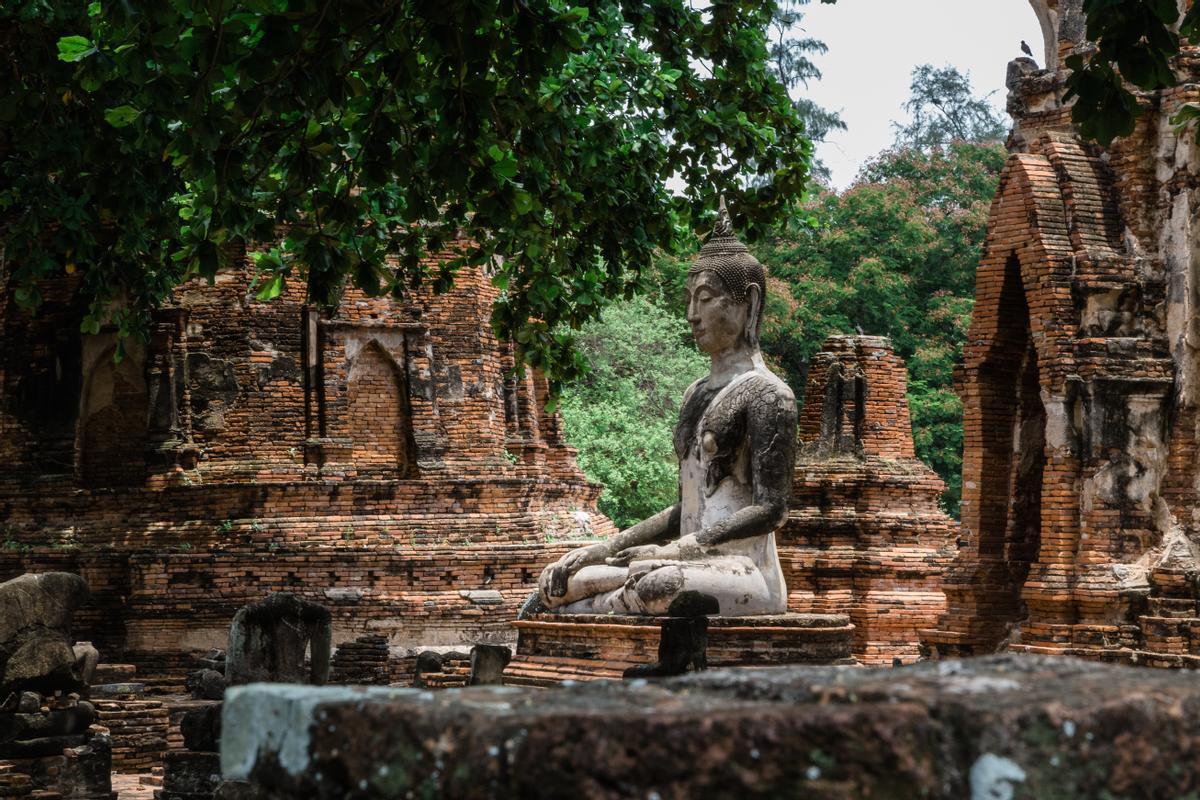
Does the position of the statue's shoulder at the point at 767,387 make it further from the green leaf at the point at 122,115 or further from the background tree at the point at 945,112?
the background tree at the point at 945,112

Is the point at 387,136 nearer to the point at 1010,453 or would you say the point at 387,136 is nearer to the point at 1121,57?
the point at 1121,57

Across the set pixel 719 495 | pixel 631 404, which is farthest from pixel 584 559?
pixel 631 404

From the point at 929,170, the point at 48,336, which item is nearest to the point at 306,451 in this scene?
the point at 48,336

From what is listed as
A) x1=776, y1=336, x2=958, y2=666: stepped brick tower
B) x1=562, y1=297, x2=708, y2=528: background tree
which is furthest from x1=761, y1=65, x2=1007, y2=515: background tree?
x1=776, y1=336, x2=958, y2=666: stepped brick tower

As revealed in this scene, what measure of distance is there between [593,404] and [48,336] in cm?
1313

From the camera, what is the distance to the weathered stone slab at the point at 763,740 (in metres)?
2.06

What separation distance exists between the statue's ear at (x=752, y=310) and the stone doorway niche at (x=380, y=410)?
11309 mm

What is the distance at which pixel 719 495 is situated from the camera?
8.79 meters

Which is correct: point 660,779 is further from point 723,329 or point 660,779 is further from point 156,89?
point 723,329

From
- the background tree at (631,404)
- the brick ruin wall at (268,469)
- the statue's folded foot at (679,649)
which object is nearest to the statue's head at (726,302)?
the statue's folded foot at (679,649)

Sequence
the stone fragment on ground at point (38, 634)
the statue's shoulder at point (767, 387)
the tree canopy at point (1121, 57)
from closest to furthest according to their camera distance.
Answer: the tree canopy at point (1121, 57), the statue's shoulder at point (767, 387), the stone fragment on ground at point (38, 634)

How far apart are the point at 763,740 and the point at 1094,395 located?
11.4 metres

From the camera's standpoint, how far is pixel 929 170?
3609 cm

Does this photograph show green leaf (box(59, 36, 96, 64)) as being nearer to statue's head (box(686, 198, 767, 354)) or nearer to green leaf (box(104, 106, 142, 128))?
green leaf (box(104, 106, 142, 128))
